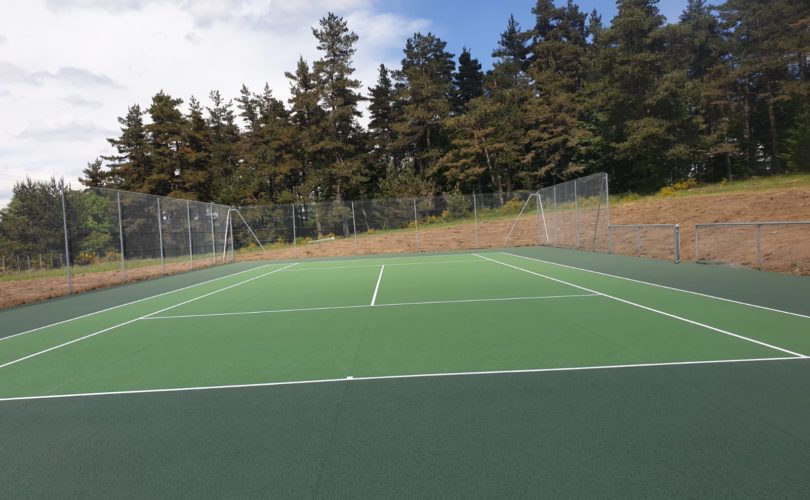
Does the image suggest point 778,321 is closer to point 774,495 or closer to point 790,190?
point 774,495

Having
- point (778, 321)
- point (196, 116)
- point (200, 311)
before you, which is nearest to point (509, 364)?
point (778, 321)

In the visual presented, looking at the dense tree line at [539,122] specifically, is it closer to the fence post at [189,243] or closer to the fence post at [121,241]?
the fence post at [189,243]

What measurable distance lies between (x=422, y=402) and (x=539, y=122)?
4323 centimetres

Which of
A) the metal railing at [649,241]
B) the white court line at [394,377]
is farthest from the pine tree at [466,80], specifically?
A: the white court line at [394,377]

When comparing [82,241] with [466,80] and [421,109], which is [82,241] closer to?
[421,109]

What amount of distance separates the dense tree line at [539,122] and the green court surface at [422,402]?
3186cm

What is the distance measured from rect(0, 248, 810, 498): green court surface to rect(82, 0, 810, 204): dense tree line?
31.9 metres

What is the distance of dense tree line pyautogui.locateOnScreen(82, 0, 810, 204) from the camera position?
38.7m

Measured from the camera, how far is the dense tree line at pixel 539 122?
127 ft

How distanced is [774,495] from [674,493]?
1.56 ft

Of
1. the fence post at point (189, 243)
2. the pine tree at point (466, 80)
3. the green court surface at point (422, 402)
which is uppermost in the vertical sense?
the pine tree at point (466, 80)

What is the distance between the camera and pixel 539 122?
44.1 metres

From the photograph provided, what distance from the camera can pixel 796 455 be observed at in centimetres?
298

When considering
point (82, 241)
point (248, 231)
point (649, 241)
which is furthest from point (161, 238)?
point (649, 241)
